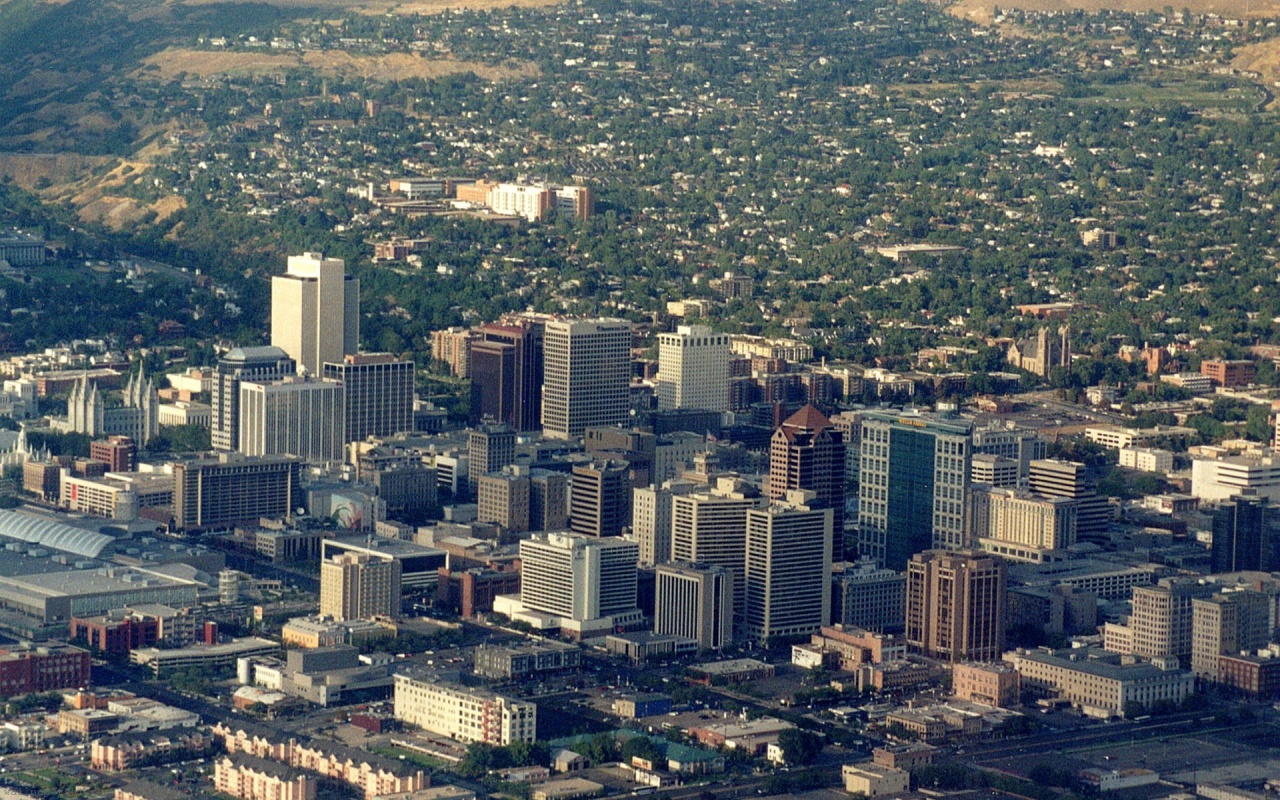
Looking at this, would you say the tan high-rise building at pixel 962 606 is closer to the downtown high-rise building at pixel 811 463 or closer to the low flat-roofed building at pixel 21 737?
the downtown high-rise building at pixel 811 463

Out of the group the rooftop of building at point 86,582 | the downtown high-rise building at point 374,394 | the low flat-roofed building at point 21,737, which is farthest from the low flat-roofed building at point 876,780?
the downtown high-rise building at point 374,394

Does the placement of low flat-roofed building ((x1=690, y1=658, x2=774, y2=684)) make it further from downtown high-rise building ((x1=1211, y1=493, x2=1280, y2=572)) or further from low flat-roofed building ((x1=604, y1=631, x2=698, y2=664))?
downtown high-rise building ((x1=1211, y1=493, x2=1280, y2=572))

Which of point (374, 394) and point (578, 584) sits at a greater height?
point (374, 394)

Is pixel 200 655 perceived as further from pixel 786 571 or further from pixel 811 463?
pixel 811 463

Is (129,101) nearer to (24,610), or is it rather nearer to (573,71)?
(573,71)

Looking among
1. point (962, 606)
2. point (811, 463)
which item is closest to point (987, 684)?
point (962, 606)

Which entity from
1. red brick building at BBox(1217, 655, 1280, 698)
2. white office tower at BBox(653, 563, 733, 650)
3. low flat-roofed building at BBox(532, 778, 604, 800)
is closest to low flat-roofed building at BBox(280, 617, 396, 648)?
white office tower at BBox(653, 563, 733, 650)
